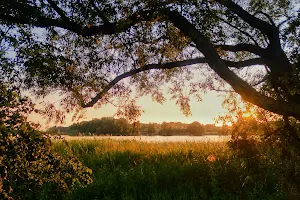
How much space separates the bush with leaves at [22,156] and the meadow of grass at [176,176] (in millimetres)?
5918

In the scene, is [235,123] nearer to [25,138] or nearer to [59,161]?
[59,161]

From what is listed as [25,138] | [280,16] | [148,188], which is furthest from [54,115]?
[280,16]

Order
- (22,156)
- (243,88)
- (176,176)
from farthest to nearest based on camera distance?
(176,176)
(243,88)
(22,156)

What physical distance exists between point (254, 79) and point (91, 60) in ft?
17.6

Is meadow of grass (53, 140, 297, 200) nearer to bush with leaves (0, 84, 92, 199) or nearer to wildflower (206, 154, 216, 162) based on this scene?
wildflower (206, 154, 216, 162)

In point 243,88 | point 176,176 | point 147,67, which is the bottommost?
point 176,176

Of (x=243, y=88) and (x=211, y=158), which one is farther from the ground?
(x=243, y=88)

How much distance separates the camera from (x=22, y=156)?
287 inches

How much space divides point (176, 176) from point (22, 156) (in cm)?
961

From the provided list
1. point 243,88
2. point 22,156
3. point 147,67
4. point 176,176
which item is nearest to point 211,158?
point 176,176

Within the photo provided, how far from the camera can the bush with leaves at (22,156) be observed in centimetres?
695

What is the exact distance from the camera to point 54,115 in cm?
1116

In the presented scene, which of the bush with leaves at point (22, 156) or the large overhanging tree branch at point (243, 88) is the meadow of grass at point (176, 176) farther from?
the bush with leaves at point (22, 156)

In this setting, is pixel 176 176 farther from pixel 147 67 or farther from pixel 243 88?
pixel 243 88
